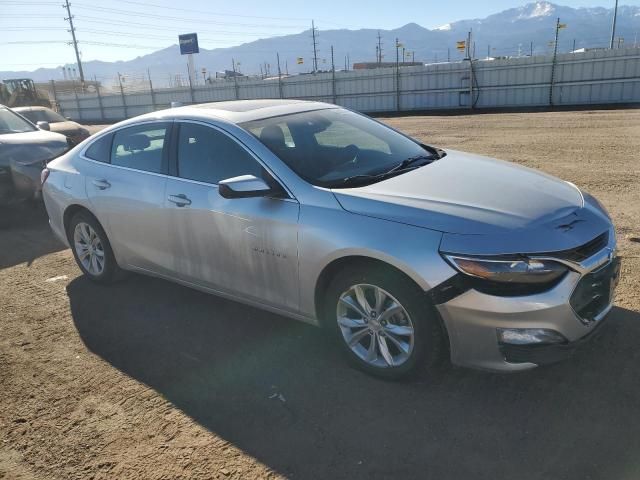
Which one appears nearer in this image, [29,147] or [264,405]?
[264,405]

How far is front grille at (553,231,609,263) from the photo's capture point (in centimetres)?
276

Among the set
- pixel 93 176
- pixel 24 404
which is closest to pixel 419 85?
pixel 93 176

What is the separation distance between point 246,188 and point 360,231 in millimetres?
825

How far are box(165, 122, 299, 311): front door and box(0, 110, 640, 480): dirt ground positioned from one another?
47 cm

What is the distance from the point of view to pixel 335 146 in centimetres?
404

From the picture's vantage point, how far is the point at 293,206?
334 centimetres

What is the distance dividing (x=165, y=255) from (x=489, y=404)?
2661mm

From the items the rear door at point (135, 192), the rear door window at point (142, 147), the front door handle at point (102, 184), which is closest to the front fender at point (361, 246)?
the rear door at point (135, 192)

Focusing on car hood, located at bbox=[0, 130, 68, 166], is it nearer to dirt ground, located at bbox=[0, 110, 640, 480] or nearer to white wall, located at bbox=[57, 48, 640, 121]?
dirt ground, located at bbox=[0, 110, 640, 480]

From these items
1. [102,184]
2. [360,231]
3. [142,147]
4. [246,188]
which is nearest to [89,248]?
[102,184]

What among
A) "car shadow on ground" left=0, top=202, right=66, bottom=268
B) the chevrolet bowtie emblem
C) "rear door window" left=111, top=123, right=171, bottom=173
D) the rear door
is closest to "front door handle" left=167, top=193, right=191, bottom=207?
the rear door

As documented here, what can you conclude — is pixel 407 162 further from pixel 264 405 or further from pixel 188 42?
pixel 188 42

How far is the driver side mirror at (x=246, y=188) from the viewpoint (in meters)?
3.35

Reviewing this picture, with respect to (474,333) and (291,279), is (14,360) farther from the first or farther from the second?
(474,333)
